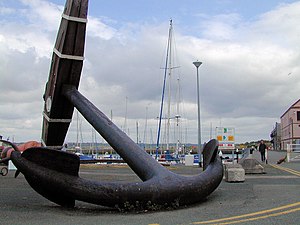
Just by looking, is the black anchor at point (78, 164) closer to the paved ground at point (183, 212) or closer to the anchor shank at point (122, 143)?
the anchor shank at point (122, 143)

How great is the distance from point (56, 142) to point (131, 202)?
4412 millimetres

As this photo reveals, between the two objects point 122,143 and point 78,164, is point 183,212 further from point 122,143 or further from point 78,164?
point 78,164

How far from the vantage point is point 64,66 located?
9078mm

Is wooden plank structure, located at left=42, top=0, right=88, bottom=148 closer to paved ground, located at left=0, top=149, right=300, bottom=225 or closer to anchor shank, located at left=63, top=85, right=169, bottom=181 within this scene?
anchor shank, located at left=63, top=85, right=169, bottom=181

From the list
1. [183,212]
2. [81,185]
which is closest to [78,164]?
[81,185]

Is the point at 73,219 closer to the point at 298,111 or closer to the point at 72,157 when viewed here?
the point at 72,157

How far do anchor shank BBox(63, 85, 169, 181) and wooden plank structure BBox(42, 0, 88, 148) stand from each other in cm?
60

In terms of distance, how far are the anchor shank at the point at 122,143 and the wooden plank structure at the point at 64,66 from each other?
0.60 m

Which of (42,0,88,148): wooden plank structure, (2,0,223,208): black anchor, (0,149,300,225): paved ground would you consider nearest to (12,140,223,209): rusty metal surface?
(2,0,223,208): black anchor

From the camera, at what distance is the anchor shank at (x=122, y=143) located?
723 cm

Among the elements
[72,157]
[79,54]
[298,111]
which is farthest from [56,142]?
[298,111]

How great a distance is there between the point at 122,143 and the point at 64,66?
2609mm

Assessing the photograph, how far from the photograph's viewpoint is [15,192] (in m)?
9.90

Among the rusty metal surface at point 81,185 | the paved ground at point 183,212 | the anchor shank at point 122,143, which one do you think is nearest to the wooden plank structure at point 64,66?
the anchor shank at point 122,143
